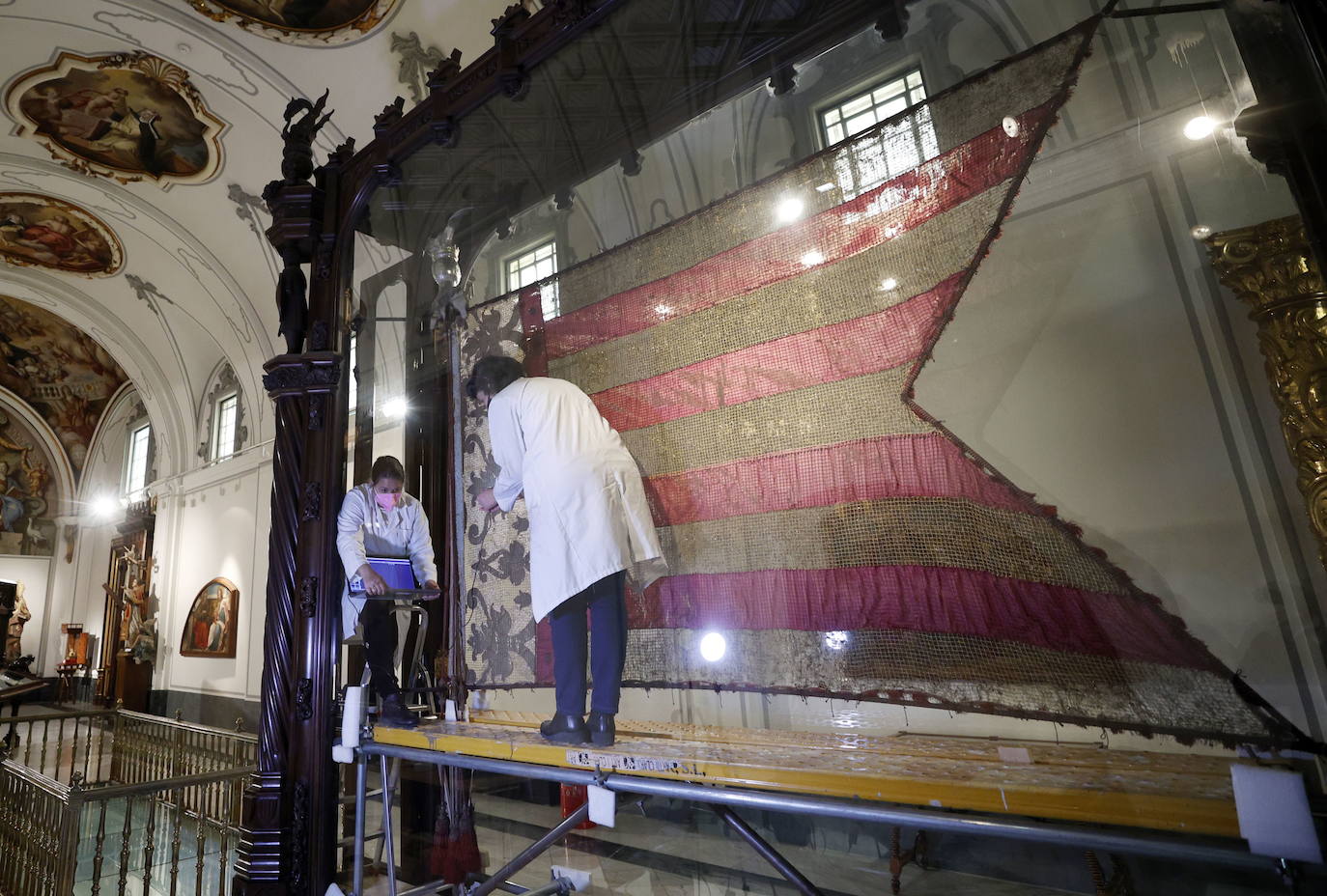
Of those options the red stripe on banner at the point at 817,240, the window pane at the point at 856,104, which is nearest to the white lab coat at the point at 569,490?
the red stripe on banner at the point at 817,240

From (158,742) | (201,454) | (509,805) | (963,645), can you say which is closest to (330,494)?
(509,805)

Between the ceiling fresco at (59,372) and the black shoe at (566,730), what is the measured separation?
50.6 feet

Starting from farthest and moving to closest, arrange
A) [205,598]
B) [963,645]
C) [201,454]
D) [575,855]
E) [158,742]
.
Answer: [201,454]
[205,598]
[158,742]
[575,855]
[963,645]

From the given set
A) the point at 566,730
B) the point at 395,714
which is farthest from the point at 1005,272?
the point at 395,714

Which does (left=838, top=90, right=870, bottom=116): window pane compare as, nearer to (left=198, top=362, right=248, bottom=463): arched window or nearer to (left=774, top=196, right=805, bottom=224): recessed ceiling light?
(left=774, top=196, right=805, bottom=224): recessed ceiling light

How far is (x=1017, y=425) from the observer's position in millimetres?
1725

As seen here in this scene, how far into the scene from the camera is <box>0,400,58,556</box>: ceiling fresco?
50.6 feet

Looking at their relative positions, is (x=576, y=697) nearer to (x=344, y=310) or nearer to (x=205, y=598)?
(x=344, y=310)

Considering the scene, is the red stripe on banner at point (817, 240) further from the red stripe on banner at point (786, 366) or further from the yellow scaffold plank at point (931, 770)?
the yellow scaffold plank at point (931, 770)

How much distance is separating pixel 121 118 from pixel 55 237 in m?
3.79

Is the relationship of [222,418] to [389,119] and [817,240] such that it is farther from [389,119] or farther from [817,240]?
[817,240]

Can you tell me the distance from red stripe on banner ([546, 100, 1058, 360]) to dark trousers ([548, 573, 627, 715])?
107 centimetres

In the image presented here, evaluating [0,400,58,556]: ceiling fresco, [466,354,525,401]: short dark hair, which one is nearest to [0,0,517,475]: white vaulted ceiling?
[466,354,525,401]: short dark hair

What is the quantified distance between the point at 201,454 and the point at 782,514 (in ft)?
38.1
